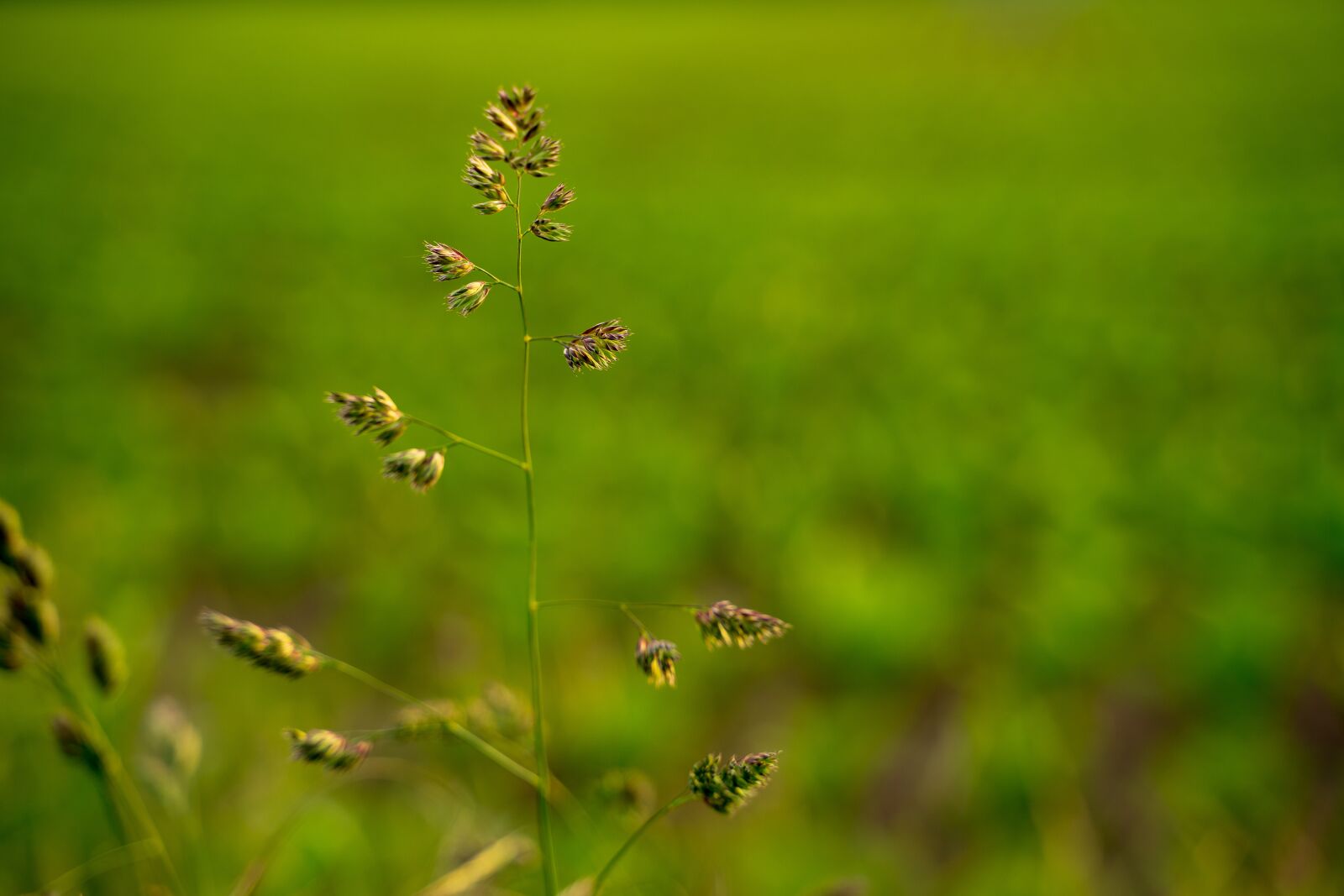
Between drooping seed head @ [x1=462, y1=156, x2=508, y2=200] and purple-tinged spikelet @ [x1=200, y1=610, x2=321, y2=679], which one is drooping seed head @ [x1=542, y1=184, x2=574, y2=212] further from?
purple-tinged spikelet @ [x1=200, y1=610, x2=321, y2=679]

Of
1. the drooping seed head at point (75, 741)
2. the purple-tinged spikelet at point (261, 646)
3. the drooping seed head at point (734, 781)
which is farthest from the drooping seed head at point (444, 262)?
the drooping seed head at point (75, 741)

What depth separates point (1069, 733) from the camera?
8.39 ft

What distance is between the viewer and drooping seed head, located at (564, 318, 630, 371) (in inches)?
26.9

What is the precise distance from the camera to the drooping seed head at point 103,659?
841 millimetres

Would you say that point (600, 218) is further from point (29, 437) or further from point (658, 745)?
point (658, 745)

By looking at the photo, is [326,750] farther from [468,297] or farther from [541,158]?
[541,158]

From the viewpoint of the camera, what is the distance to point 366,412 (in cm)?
67

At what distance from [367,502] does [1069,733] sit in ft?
9.92

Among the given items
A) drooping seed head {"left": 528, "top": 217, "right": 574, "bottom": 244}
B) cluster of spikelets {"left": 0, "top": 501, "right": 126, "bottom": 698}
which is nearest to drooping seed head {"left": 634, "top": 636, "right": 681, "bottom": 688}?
drooping seed head {"left": 528, "top": 217, "right": 574, "bottom": 244}

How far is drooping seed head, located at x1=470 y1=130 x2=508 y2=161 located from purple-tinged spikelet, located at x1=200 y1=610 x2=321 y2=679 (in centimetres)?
44

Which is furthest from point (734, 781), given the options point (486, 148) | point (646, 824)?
point (486, 148)

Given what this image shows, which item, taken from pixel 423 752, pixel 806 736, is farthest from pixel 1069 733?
pixel 423 752

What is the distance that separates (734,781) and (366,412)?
44 centimetres

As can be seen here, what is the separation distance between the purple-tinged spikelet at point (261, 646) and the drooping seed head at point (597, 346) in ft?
1.08
